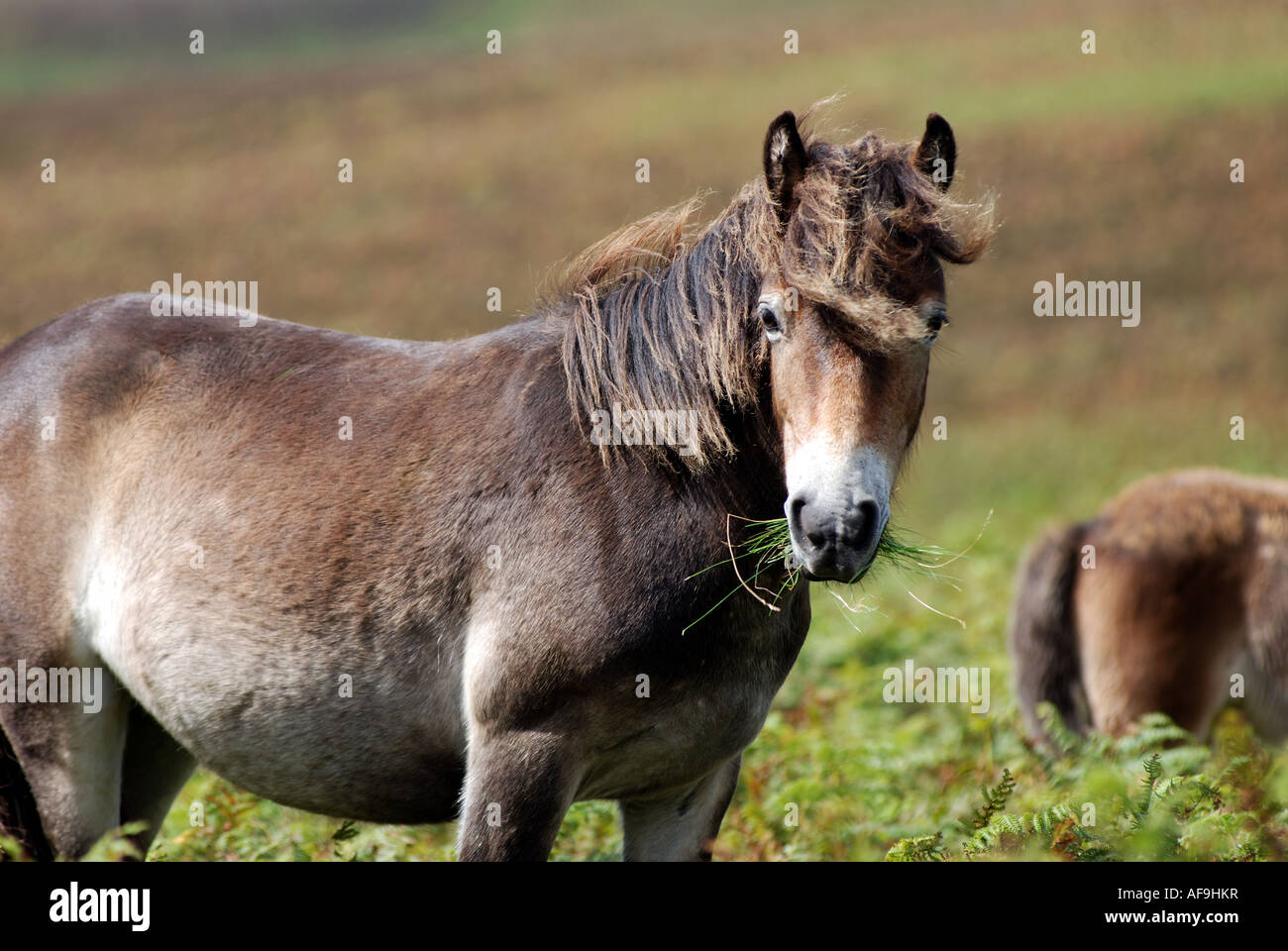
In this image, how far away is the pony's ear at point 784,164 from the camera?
11.2ft

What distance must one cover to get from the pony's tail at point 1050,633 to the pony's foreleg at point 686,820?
324 centimetres

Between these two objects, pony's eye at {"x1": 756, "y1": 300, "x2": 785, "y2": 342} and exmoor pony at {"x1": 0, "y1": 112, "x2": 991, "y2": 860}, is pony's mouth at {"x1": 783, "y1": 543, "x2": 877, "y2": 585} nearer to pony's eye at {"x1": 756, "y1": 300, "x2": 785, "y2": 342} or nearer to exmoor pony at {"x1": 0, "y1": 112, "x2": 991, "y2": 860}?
exmoor pony at {"x1": 0, "y1": 112, "x2": 991, "y2": 860}

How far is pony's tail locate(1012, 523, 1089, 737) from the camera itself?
6758mm

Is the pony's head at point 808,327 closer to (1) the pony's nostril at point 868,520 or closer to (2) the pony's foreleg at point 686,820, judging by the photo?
(1) the pony's nostril at point 868,520

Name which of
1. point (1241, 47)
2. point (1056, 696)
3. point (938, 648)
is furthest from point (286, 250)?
point (1241, 47)

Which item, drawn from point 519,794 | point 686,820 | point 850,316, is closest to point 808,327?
point 850,316

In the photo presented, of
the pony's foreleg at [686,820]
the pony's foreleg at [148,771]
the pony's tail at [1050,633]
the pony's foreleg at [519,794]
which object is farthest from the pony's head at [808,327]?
the pony's tail at [1050,633]

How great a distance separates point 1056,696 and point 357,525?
4545 millimetres

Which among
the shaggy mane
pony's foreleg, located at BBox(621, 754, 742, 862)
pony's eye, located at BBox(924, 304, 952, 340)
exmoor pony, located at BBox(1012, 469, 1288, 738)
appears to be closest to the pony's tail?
exmoor pony, located at BBox(1012, 469, 1288, 738)

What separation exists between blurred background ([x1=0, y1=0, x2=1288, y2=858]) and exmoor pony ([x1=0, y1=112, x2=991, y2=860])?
4.39 feet

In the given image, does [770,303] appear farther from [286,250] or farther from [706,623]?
[286,250]

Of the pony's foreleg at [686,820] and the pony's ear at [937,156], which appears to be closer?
the pony's ear at [937,156]

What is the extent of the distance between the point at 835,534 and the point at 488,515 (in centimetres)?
110

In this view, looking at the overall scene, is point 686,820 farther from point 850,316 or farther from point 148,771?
point 148,771
